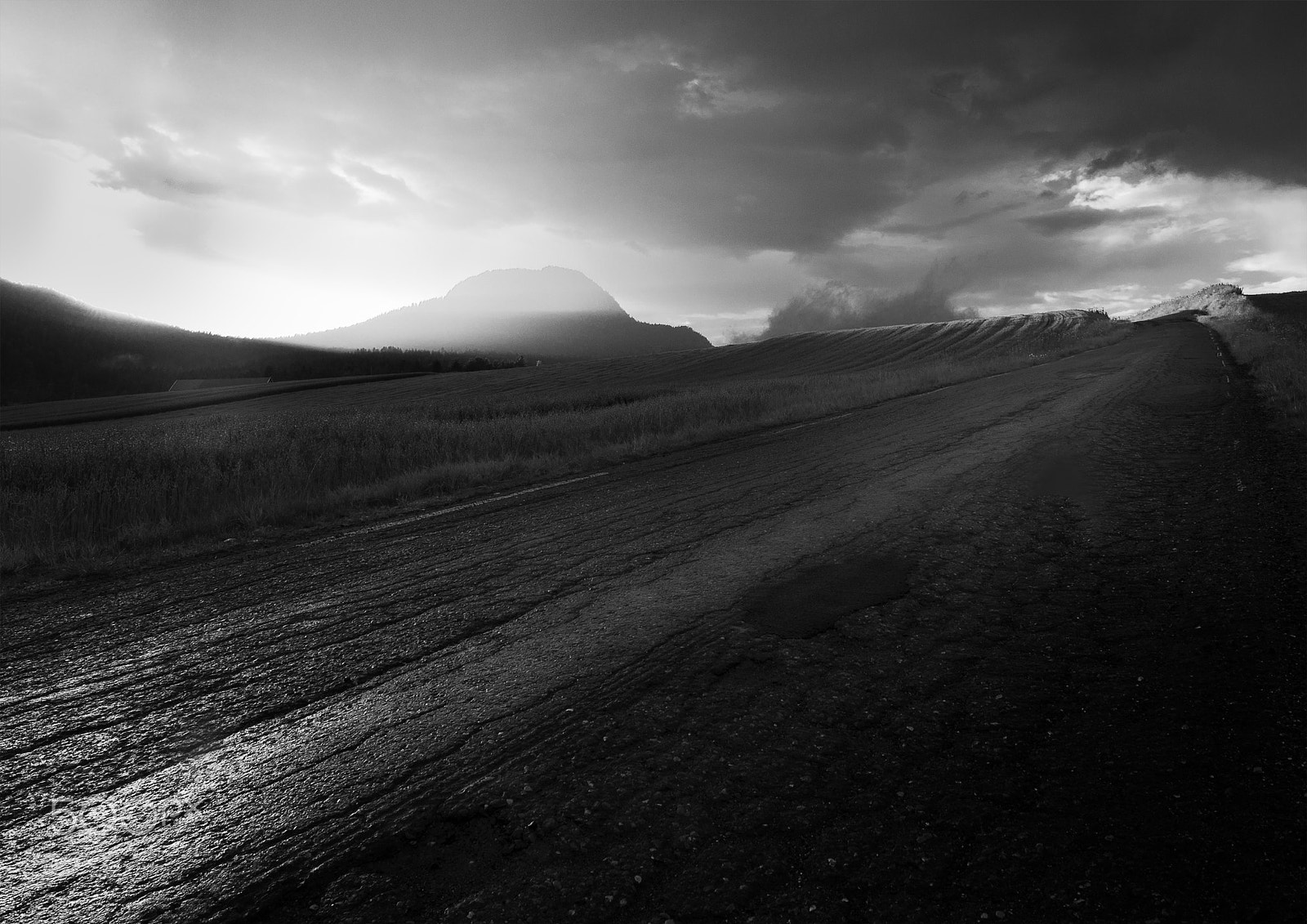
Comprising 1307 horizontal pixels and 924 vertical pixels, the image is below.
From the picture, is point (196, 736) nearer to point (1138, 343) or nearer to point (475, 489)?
point (475, 489)

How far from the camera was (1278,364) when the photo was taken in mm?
15641

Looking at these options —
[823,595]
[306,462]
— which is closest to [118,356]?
[306,462]

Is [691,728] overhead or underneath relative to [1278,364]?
underneath

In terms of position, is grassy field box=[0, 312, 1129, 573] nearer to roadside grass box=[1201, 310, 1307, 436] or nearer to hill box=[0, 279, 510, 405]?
roadside grass box=[1201, 310, 1307, 436]

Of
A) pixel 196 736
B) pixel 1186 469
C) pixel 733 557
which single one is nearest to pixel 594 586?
pixel 733 557

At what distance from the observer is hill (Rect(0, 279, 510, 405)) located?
370ft

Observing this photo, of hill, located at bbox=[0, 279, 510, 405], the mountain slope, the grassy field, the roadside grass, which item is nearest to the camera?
the grassy field

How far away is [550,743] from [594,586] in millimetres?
2028

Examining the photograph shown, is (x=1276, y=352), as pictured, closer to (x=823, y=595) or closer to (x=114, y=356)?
(x=823, y=595)

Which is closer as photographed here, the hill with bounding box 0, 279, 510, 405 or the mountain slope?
the hill with bounding box 0, 279, 510, 405

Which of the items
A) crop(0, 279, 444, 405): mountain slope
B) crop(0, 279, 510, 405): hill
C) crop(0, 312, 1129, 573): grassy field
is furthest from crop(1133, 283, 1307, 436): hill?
crop(0, 279, 444, 405): mountain slope

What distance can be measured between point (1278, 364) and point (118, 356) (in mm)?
165744

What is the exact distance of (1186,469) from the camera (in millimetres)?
7172

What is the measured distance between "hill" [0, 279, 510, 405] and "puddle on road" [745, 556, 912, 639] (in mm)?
100067
